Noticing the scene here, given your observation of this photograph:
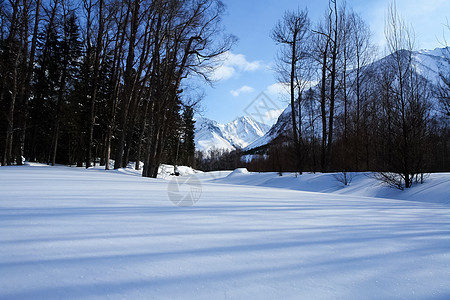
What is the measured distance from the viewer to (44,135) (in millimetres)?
16094

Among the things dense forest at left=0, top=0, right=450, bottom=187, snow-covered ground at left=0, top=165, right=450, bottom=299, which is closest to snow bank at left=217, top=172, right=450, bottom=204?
dense forest at left=0, top=0, right=450, bottom=187

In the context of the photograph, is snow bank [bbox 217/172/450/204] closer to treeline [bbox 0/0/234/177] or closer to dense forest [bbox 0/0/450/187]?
dense forest [bbox 0/0/450/187]

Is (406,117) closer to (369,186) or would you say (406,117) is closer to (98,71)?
(369,186)

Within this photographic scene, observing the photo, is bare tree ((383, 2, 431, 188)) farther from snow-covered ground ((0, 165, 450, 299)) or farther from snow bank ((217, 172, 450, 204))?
snow-covered ground ((0, 165, 450, 299))

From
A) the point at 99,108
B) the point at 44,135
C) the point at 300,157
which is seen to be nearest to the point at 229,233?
the point at 300,157

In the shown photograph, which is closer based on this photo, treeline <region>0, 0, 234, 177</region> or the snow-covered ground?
the snow-covered ground

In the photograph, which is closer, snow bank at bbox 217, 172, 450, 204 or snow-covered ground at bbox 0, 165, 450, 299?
snow-covered ground at bbox 0, 165, 450, 299

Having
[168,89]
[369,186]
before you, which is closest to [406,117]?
[369,186]

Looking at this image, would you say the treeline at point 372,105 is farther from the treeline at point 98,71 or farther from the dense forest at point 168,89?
the treeline at point 98,71

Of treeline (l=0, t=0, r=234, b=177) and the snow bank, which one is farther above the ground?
treeline (l=0, t=0, r=234, b=177)

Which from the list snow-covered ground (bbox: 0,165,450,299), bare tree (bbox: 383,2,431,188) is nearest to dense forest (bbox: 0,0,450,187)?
bare tree (bbox: 383,2,431,188)

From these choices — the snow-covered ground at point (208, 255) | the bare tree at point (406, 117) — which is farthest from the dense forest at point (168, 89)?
the snow-covered ground at point (208, 255)

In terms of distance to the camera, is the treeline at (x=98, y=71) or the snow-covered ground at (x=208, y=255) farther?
the treeline at (x=98, y=71)

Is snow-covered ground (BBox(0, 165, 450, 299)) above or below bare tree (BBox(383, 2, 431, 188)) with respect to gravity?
below
